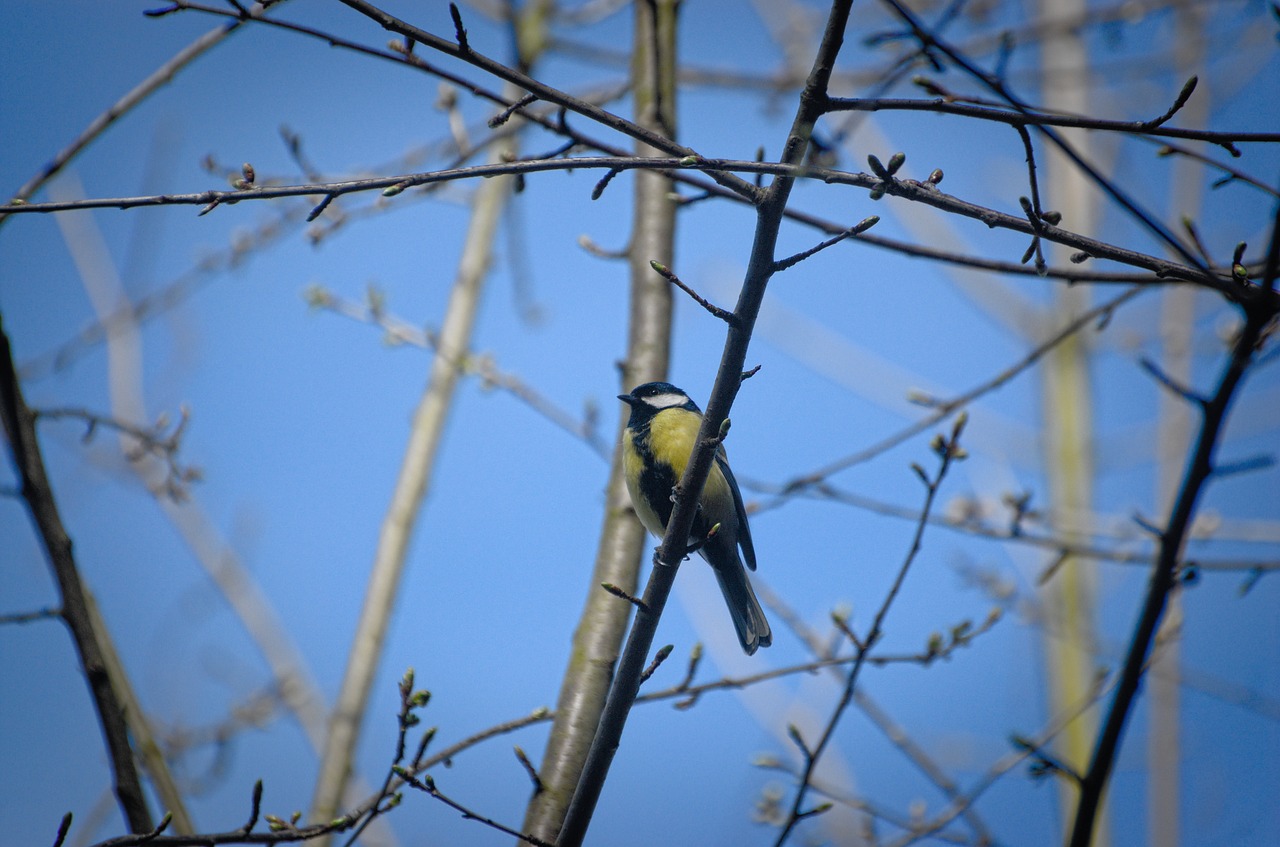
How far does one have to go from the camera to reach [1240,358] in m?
1.41

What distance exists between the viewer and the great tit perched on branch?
3.33 metres

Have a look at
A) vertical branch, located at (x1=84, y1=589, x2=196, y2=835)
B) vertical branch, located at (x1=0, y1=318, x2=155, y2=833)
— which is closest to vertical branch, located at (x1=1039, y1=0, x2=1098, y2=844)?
vertical branch, located at (x1=84, y1=589, x2=196, y2=835)

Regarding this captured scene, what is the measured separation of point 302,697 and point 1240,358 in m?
4.46

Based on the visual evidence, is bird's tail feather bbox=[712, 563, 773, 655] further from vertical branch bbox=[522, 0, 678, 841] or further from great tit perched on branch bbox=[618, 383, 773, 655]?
vertical branch bbox=[522, 0, 678, 841]

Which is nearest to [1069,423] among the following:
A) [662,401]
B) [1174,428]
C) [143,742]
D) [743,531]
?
[1174,428]

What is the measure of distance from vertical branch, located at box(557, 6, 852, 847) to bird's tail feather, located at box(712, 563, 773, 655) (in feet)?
4.21

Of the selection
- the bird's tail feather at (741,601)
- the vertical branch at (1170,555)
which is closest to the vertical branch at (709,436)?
the vertical branch at (1170,555)

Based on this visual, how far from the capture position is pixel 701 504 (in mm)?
3254

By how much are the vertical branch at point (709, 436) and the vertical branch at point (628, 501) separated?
1.52 feet

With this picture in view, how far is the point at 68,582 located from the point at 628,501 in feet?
5.95

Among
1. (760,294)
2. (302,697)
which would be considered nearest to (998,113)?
(760,294)

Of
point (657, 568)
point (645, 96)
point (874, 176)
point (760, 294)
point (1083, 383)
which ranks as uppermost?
point (1083, 383)

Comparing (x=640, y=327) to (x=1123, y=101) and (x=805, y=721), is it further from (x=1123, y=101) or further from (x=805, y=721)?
(x=1123, y=101)

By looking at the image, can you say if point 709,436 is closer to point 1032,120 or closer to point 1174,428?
point 1032,120
